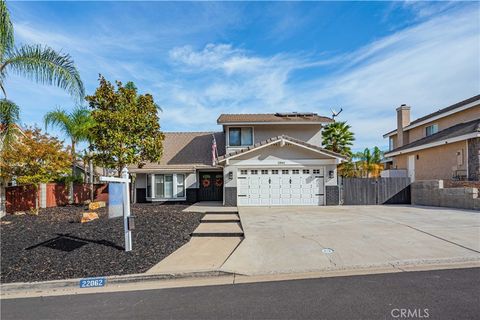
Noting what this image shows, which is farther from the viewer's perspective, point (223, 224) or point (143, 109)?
point (143, 109)

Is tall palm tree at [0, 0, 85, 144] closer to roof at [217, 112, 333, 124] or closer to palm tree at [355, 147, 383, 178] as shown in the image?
roof at [217, 112, 333, 124]

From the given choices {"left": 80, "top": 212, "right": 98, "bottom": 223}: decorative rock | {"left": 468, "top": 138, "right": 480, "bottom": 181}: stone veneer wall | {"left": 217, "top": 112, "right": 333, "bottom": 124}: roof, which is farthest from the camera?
{"left": 217, "top": 112, "right": 333, "bottom": 124}: roof

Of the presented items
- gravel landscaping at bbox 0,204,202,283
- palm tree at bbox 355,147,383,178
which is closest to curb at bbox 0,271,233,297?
gravel landscaping at bbox 0,204,202,283

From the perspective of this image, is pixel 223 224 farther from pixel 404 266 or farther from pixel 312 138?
pixel 312 138

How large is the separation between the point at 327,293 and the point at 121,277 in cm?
425

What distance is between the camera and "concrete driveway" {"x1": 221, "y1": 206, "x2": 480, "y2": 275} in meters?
6.96

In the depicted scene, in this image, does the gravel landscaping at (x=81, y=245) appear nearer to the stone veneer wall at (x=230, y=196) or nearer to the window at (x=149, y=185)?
the stone veneer wall at (x=230, y=196)

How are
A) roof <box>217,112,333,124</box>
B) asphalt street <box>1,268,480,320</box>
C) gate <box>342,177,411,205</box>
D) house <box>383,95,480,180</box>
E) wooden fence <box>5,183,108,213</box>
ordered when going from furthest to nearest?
1. roof <box>217,112,333,124</box>
2. gate <box>342,177,411,205</box>
3. house <box>383,95,480,180</box>
4. wooden fence <box>5,183,108,213</box>
5. asphalt street <box>1,268,480,320</box>

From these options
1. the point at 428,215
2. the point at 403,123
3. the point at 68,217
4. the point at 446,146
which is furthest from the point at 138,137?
the point at 403,123

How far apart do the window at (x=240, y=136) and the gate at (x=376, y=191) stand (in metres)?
6.92

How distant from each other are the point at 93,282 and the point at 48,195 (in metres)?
13.3

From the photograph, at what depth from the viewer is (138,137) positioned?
14.8m

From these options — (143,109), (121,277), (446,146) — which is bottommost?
(121,277)

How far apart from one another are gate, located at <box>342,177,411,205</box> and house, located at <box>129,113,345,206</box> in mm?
1097
